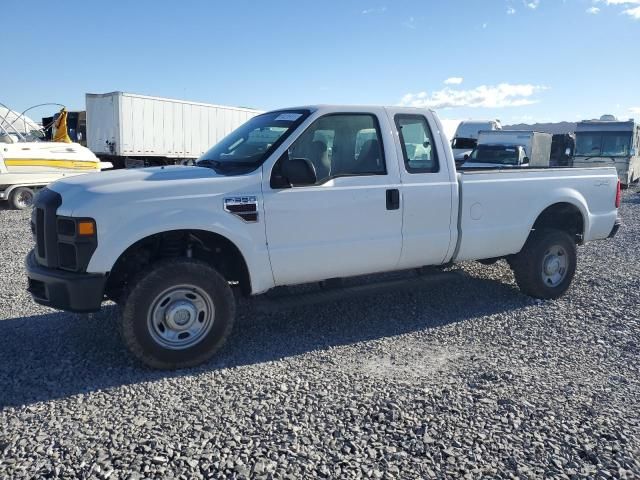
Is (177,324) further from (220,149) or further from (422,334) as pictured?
(422,334)

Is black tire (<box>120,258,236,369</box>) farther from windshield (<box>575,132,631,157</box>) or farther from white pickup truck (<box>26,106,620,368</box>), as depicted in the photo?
windshield (<box>575,132,631,157</box>)

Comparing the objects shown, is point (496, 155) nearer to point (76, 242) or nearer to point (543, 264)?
point (543, 264)

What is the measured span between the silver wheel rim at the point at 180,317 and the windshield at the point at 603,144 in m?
20.4

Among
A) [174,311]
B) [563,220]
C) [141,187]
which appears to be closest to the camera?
[141,187]

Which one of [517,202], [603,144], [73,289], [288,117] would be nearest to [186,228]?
[73,289]

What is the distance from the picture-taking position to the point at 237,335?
5152 mm

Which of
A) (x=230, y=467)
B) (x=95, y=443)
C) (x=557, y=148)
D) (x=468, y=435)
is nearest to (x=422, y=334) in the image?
(x=468, y=435)

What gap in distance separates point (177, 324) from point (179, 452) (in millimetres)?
1346

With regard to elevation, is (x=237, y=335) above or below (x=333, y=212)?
below

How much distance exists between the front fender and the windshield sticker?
1044 millimetres

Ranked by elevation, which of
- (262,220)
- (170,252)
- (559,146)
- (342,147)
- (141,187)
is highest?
(559,146)

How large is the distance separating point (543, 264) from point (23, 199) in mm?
12394

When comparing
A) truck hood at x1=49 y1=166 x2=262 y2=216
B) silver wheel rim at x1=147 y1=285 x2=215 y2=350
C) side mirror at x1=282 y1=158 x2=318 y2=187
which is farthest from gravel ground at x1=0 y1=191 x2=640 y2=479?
side mirror at x1=282 y1=158 x2=318 y2=187

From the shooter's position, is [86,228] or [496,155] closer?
[86,228]
